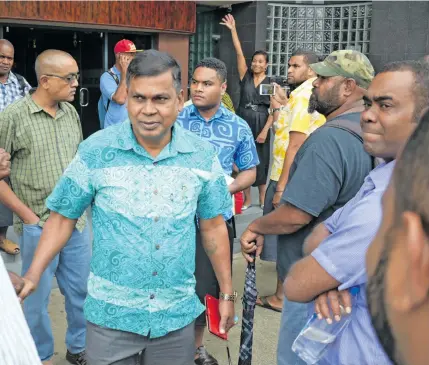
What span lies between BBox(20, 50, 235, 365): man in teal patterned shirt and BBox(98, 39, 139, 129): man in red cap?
119 inches

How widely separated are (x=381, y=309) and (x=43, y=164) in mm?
2839

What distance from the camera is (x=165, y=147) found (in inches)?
91.0

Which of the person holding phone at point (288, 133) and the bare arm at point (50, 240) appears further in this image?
the person holding phone at point (288, 133)

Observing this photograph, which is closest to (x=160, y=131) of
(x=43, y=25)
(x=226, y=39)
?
(x=43, y=25)

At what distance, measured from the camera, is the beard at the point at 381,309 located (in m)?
0.74

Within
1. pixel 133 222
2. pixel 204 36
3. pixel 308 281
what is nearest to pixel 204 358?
pixel 133 222

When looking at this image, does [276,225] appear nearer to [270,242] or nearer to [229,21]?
[270,242]

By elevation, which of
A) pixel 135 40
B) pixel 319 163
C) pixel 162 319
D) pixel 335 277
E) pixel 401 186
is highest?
pixel 135 40

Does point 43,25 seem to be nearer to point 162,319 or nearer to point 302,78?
point 302,78

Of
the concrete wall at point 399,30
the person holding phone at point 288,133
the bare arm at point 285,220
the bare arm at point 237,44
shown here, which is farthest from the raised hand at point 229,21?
the bare arm at point 285,220

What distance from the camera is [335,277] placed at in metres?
1.76

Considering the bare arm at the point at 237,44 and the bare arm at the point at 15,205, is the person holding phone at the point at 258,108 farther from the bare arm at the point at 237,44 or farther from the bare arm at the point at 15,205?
the bare arm at the point at 15,205

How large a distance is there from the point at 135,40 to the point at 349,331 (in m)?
7.44

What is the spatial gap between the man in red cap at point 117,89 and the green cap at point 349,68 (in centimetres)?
271
